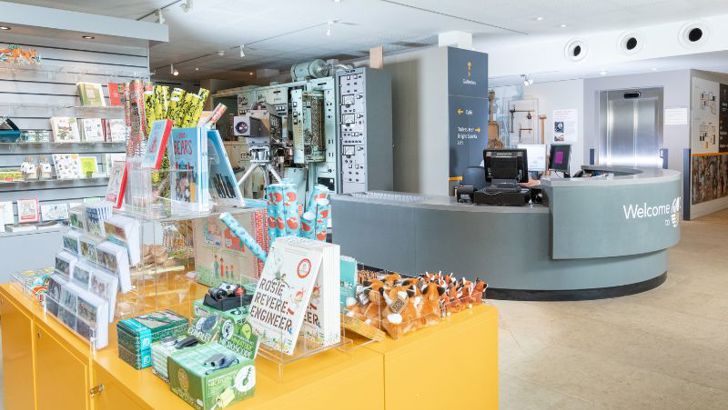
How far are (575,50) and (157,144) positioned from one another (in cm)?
860

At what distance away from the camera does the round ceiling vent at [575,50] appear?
9.18m

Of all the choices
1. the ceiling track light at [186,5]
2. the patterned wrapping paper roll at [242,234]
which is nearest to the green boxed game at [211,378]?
the patterned wrapping paper roll at [242,234]

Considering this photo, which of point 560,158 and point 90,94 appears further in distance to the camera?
point 560,158

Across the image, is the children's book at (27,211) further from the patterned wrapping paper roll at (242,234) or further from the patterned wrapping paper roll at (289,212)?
the patterned wrapping paper roll at (289,212)

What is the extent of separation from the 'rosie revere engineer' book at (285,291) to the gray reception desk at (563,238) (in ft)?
12.7

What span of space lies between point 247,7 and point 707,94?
829 cm

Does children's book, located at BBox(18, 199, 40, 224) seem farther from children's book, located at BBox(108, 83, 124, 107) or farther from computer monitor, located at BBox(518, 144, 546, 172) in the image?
computer monitor, located at BBox(518, 144, 546, 172)

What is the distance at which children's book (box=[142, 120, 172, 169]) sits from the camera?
212cm

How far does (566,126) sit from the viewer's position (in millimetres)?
11500

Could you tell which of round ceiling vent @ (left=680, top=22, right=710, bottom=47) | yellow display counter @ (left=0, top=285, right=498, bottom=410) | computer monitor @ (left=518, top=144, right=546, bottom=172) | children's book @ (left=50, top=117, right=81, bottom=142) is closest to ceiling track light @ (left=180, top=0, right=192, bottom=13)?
children's book @ (left=50, top=117, right=81, bottom=142)

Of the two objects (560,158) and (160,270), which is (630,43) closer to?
(560,158)

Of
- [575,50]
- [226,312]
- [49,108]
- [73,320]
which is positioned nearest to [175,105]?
[73,320]

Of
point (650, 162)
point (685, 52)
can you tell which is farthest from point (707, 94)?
point (685, 52)

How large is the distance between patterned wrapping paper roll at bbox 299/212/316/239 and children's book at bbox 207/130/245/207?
33 cm
